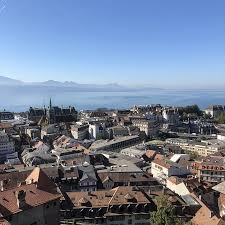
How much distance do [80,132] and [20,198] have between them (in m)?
71.9

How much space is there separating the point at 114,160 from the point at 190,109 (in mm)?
94141

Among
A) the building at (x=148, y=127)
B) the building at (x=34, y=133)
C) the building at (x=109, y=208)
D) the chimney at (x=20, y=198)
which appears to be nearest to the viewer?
the chimney at (x=20, y=198)

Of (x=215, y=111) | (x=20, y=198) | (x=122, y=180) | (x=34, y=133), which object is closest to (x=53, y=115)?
(x=34, y=133)

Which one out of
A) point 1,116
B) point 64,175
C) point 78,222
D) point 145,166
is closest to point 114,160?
point 145,166

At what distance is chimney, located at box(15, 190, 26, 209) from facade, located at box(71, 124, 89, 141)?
6997cm

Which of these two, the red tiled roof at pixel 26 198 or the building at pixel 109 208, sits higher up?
the red tiled roof at pixel 26 198

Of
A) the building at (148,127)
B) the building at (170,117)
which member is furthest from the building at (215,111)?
the building at (148,127)

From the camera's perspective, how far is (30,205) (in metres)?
31.7

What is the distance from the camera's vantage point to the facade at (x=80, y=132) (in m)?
103

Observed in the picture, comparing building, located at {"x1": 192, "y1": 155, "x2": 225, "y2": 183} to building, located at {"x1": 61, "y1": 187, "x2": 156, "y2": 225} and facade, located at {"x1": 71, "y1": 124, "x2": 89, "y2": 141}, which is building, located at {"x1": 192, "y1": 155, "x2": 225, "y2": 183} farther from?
facade, located at {"x1": 71, "y1": 124, "x2": 89, "y2": 141}

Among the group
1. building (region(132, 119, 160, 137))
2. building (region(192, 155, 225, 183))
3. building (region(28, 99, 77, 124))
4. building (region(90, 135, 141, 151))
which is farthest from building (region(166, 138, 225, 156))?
building (region(28, 99, 77, 124))

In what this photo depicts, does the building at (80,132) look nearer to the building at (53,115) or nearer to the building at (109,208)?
the building at (53,115)

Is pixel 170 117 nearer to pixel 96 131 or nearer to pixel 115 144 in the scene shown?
pixel 96 131

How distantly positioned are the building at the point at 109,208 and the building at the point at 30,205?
5.52m
